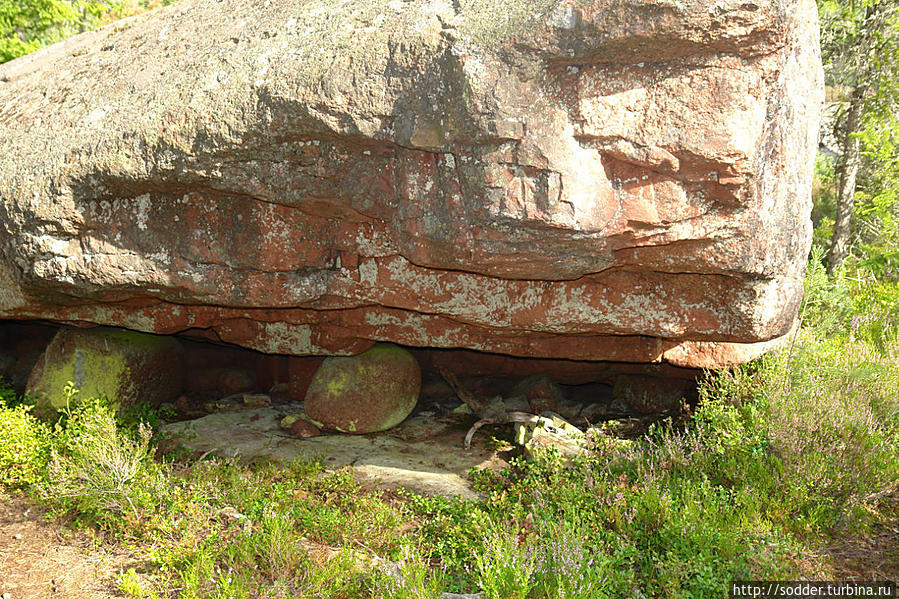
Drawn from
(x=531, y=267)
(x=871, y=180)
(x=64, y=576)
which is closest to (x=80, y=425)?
(x=64, y=576)

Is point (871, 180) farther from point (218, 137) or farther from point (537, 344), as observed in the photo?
point (218, 137)

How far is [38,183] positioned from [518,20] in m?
3.86

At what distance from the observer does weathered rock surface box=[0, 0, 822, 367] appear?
150 inches

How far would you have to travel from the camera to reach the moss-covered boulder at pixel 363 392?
6301 millimetres

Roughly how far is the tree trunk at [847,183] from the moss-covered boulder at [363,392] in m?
6.83

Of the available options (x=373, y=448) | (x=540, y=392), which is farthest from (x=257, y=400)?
(x=540, y=392)

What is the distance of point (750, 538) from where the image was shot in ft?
13.0

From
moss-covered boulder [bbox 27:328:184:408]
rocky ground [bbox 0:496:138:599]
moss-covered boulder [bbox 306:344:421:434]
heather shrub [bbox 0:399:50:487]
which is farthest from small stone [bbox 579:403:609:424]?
heather shrub [bbox 0:399:50:487]

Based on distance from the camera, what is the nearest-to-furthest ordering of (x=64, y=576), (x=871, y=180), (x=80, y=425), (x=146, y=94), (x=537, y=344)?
1. (x=64, y=576)
2. (x=146, y=94)
3. (x=80, y=425)
4. (x=537, y=344)
5. (x=871, y=180)

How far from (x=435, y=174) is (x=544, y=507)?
244 centimetres

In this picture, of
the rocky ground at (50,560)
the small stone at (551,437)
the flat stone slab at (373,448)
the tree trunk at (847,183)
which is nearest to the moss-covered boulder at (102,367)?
the flat stone slab at (373,448)

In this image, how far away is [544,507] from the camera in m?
4.60

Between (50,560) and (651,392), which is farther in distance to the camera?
(651,392)

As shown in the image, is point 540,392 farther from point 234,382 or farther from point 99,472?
point 99,472
